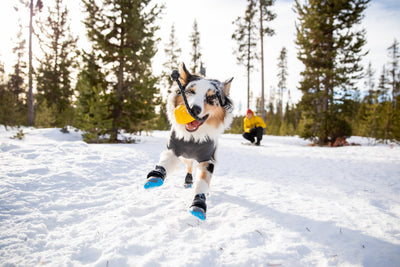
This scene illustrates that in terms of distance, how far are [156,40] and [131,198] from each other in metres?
8.88

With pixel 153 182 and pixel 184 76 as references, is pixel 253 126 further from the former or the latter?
pixel 153 182

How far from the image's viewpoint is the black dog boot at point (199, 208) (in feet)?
6.50

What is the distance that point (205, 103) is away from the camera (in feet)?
7.93

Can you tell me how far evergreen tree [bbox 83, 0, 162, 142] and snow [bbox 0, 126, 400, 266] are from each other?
5.16 meters

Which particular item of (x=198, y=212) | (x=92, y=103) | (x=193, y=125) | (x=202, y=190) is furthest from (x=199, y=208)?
(x=92, y=103)

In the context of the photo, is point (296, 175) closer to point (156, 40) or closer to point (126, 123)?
point (126, 123)

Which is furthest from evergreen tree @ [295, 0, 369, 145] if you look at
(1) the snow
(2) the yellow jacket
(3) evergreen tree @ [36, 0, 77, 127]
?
(3) evergreen tree @ [36, 0, 77, 127]

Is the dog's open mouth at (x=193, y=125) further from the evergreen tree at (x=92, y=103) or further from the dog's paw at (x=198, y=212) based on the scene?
the evergreen tree at (x=92, y=103)

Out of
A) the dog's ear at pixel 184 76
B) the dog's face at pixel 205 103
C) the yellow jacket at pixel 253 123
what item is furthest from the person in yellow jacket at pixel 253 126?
the dog's ear at pixel 184 76

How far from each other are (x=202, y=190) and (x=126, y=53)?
8.22 m

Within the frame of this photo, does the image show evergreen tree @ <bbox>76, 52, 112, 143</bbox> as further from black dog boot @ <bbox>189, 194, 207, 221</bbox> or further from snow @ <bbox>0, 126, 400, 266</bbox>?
black dog boot @ <bbox>189, 194, 207, 221</bbox>

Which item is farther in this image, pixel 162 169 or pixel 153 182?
pixel 162 169

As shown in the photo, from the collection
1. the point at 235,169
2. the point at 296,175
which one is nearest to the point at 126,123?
the point at 235,169

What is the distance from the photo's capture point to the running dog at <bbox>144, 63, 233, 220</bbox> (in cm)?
227
